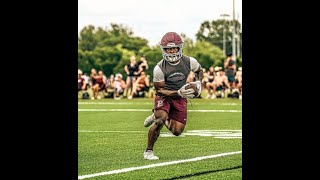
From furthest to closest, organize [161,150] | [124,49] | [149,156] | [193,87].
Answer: [124,49] → [161,150] → [149,156] → [193,87]

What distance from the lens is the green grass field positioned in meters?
8.52

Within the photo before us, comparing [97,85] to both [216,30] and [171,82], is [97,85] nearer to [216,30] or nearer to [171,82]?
[171,82]

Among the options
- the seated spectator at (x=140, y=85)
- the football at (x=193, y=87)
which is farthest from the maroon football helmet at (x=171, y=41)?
the seated spectator at (x=140, y=85)

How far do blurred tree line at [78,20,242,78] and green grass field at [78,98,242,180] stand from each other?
17.5 metres

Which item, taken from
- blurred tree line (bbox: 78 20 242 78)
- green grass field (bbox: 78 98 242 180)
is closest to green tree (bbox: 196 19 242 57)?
blurred tree line (bbox: 78 20 242 78)

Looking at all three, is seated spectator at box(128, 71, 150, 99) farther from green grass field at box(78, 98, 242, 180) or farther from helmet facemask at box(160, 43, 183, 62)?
helmet facemask at box(160, 43, 183, 62)

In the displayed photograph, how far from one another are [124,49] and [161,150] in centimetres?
5085

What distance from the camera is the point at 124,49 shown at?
61.5 meters

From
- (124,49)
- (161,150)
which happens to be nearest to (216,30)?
(124,49)
